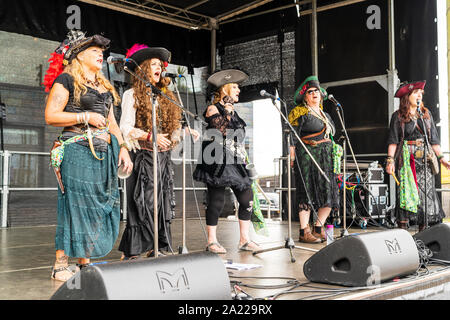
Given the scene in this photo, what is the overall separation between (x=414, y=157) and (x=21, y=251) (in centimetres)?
395

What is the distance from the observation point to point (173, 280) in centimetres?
176

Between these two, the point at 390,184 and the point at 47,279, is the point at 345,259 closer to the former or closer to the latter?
the point at 47,279

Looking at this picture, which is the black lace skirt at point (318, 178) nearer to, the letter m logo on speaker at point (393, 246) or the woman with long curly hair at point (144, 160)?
the woman with long curly hair at point (144, 160)

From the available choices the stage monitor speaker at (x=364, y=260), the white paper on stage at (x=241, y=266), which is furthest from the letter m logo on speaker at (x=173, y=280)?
the white paper on stage at (x=241, y=266)

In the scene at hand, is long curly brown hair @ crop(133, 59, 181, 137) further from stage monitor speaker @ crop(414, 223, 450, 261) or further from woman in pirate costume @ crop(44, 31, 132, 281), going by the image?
stage monitor speaker @ crop(414, 223, 450, 261)

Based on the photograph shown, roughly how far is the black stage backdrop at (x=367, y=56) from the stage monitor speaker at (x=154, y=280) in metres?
5.83

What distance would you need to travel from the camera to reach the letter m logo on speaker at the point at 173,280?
1719 mm

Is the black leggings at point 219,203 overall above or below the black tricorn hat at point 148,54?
below

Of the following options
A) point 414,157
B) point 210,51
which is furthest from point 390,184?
point 210,51

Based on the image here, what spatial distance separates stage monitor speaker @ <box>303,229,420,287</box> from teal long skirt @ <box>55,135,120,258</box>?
49.6 inches

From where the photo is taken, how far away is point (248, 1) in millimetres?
7613

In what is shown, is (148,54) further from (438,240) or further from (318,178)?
(438,240)

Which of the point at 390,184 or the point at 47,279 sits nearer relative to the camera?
the point at 47,279
